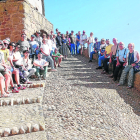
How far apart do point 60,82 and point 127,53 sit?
274cm

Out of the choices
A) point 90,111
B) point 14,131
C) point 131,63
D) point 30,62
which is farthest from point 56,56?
point 14,131

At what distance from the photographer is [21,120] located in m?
3.06

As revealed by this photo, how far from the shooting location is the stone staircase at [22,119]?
267cm

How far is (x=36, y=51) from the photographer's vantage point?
7715 mm

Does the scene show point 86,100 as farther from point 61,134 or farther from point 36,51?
point 36,51

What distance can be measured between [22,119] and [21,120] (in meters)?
0.04

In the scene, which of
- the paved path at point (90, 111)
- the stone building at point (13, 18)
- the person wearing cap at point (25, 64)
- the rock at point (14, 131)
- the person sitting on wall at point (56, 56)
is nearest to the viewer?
the rock at point (14, 131)

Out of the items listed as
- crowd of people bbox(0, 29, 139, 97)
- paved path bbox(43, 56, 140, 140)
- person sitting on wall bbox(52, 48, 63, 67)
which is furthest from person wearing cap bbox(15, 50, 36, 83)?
person sitting on wall bbox(52, 48, 63, 67)

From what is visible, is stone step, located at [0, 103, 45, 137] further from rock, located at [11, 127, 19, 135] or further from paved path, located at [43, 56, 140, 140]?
paved path, located at [43, 56, 140, 140]

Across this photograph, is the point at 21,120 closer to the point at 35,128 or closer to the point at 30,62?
the point at 35,128

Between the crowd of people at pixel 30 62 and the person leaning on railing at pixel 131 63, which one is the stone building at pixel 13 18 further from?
the person leaning on railing at pixel 131 63

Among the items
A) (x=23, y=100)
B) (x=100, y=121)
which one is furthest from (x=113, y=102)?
(x=23, y=100)

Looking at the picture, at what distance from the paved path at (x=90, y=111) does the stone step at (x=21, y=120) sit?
20 centimetres

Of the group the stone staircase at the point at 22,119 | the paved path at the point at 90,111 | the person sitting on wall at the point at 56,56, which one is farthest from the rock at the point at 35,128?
the person sitting on wall at the point at 56,56
